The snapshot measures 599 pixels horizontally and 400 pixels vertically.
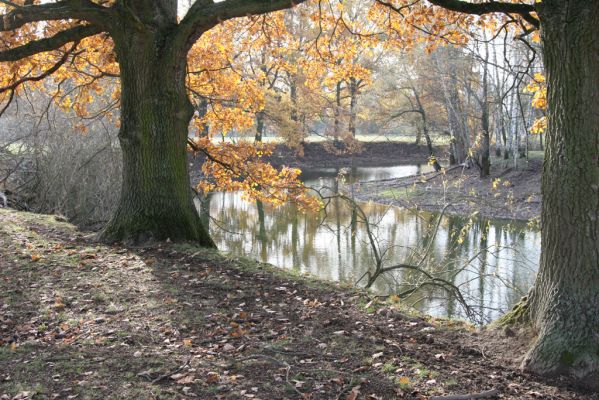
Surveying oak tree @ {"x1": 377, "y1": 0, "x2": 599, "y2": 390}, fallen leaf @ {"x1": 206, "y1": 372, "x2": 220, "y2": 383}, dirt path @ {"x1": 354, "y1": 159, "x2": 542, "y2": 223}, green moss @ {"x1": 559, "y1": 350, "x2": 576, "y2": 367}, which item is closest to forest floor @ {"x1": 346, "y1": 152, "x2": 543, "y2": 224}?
dirt path @ {"x1": 354, "y1": 159, "x2": 542, "y2": 223}

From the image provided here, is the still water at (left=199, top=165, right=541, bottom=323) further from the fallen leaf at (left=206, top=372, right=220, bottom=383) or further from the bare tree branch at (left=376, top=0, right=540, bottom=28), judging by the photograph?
the fallen leaf at (left=206, top=372, right=220, bottom=383)

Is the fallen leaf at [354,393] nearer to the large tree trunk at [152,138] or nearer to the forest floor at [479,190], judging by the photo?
the large tree trunk at [152,138]

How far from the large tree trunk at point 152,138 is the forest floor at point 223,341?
1169 millimetres

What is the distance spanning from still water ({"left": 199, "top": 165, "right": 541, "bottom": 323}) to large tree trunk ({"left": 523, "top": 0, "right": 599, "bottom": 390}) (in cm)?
575

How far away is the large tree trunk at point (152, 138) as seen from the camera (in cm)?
856

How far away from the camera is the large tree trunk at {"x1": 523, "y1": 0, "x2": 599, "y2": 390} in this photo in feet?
14.4

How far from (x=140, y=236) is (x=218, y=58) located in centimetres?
554

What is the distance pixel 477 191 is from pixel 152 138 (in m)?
19.7

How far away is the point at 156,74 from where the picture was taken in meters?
8.55

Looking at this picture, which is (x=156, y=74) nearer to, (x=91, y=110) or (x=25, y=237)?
(x=25, y=237)

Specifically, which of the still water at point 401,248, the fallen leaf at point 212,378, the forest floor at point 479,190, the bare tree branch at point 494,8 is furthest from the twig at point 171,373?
the forest floor at point 479,190

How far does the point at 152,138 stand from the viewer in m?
8.67

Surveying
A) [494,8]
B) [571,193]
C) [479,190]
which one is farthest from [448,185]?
[571,193]

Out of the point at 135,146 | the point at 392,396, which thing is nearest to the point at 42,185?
the point at 135,146
